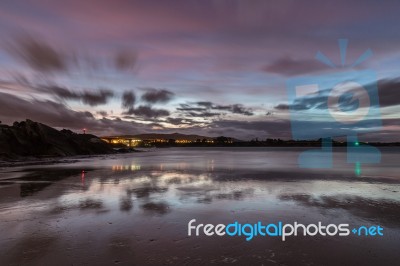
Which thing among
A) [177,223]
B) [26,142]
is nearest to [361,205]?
[177,223]

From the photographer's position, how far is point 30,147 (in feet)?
154

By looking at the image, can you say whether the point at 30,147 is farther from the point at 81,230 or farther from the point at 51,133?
the point at 81,230

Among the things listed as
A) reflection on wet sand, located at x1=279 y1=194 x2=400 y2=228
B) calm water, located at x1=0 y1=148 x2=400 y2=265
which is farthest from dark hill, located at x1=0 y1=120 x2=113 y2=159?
reflection on wet sand, located at x1=279 y1=194 x2=400 y2=228

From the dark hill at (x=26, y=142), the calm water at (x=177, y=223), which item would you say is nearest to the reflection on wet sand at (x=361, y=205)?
the calm water at (x=177, y=223)

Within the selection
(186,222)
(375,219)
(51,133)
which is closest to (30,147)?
(51,133)

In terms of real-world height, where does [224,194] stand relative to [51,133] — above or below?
below

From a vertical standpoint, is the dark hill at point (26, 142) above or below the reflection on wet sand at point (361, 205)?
above

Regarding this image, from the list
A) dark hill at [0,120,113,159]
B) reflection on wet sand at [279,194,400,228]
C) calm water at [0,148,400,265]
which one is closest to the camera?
calm water at [0,148,400,265]

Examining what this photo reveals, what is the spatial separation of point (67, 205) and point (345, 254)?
9.71 meters

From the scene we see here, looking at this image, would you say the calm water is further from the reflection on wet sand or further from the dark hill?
the dark hill

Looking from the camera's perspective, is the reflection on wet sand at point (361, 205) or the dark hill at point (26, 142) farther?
the dark hill at point (26, 142)

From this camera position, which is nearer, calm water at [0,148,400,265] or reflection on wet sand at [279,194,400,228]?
calm water at [0,148,400,265]

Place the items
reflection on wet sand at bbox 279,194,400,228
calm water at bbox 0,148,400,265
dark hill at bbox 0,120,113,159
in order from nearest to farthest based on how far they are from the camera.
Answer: calm water at bbox 0,148,400,265
reflection on wet sand at bbox 279,194,400,228
dark hill at bbox 0,120,113,159

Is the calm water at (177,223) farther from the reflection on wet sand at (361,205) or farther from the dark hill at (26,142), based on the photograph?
the dark hill at (26,142)
